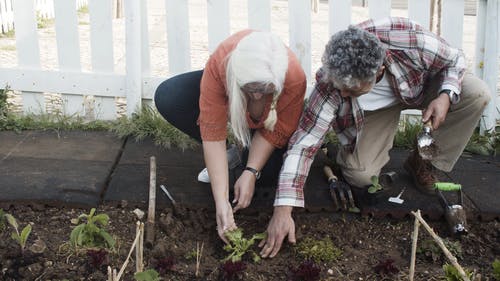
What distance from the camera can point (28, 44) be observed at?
4.48 meters

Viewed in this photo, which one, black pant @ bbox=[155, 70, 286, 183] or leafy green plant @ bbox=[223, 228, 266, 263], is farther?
black pant @ bbox=[155, 70, 286, 183]

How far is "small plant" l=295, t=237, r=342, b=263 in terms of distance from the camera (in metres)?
2.73

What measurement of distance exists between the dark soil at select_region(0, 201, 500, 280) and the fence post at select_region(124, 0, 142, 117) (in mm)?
1391

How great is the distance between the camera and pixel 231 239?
8.73 ft

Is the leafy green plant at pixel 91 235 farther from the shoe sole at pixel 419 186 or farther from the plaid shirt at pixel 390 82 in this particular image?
the shoe sole at pixel 419 186

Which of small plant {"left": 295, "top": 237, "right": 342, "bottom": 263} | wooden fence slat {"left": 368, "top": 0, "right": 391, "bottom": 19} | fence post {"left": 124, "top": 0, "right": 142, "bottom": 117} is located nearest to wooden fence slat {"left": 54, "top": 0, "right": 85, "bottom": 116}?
fence post {"left": 124, "top": 0, "right": 142, "bottom": 117}

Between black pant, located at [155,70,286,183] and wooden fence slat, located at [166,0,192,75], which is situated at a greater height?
wooden fence slat, located at [166,0,192,75]

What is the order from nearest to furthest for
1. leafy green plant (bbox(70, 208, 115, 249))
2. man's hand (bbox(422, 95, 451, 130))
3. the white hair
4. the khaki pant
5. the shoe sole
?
the white hair < leafy green plant (bbox(70, 208, 115, 249)) < man's hand (bbox(422, 95, 451, 130)) < the khaki pant < the shoe sole

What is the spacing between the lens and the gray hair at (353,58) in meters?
2.47

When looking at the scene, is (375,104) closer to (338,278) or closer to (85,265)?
(338,278)

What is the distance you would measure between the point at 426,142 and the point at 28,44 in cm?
284

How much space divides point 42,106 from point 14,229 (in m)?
1.84

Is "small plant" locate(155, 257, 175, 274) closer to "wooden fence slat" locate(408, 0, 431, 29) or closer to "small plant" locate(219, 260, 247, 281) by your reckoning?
"small plant" locate(219, 260, 247, 281)

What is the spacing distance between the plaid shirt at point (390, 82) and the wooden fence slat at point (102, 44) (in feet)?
6.32
